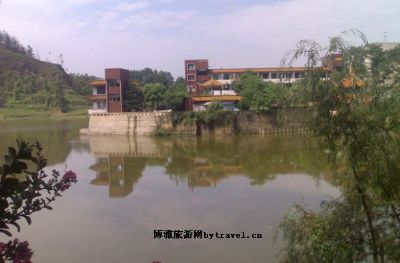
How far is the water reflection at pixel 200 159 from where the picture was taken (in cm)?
1894

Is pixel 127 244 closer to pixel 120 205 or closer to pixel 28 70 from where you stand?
pixel 120 205

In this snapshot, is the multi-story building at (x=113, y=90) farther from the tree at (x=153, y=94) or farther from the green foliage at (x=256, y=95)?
the green foliage at (x=256, y=95)

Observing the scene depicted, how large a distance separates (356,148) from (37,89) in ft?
247

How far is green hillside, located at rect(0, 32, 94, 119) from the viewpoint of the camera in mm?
63938

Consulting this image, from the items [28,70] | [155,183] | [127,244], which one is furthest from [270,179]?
[28,70]

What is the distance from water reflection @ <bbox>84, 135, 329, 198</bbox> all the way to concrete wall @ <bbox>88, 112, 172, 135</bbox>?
155 centimetres

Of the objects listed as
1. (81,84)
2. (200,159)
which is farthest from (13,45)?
(200,159)

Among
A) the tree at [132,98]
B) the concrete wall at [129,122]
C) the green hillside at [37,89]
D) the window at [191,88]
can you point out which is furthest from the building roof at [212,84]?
the green hillside at [37,89]

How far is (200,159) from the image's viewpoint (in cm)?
2389

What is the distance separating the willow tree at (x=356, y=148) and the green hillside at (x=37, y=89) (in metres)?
61.1

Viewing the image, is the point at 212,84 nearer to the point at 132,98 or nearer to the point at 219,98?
the point at 219,98

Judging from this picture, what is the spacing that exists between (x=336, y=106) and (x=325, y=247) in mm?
1717

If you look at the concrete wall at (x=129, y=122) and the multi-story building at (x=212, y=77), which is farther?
the multi-story building at (x=212, y=77)

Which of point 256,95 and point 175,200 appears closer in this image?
point 175,200
